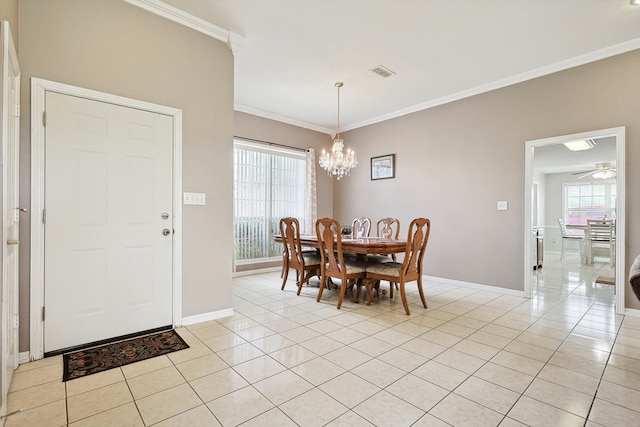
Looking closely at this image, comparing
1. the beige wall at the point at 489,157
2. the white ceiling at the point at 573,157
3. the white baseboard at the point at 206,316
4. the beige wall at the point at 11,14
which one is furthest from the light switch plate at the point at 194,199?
the white ceiling at the point at 573,157

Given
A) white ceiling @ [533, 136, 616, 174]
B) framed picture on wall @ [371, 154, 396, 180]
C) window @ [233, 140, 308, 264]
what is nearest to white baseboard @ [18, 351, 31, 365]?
window @ [233, 140, 308, 264]

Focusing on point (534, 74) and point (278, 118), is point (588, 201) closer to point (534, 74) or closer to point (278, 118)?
point (534, 74)

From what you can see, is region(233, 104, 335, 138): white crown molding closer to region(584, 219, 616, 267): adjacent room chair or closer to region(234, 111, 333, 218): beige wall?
region(234, 111, 333, 218): beige wall

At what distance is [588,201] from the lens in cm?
867

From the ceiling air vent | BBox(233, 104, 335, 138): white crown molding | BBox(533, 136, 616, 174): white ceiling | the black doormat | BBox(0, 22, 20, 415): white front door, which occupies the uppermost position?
the ceiling air vent

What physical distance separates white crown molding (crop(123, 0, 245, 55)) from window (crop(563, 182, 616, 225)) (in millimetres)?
9974

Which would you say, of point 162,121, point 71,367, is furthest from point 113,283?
point 162,121

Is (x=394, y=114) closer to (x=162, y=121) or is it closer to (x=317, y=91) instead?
(x=317, y=91)

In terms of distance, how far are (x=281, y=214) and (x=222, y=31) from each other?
328 centimetres

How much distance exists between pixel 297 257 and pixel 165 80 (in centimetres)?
249

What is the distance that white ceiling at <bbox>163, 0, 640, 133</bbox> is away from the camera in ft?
8.77

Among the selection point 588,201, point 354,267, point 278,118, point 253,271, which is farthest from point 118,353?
point 588,201

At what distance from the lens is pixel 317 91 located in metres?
4.51

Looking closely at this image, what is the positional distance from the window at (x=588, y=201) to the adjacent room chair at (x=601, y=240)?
2905 mm
